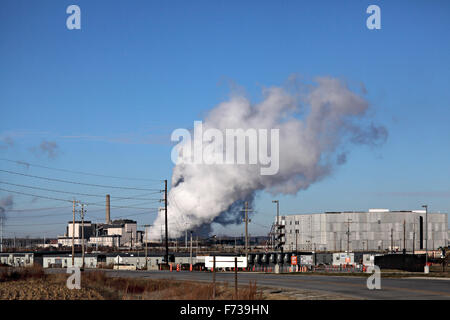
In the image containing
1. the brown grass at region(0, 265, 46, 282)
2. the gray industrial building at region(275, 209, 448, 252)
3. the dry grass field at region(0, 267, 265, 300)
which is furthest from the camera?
the gray industrial building at region(275, 209, 448, 252)

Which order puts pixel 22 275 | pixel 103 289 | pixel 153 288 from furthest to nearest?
pixel 22 275 < pixel 153 288 < pixel 103 289

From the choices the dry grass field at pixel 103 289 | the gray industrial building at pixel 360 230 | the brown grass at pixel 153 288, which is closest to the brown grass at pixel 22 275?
the dry grass field at pixel 103 289

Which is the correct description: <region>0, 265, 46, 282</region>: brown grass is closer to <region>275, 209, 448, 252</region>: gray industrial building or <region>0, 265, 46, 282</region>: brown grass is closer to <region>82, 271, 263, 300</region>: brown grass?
<region>82, 271, 263, 300</region>: brown grass

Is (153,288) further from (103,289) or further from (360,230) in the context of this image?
(360,230)

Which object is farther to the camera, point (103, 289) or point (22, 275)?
point (22, 275)

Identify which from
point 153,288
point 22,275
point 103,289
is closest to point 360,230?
point 22,275

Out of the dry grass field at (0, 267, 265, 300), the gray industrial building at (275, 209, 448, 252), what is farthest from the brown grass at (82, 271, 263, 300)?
the gray industrial building at (275, 209, 448, 252)

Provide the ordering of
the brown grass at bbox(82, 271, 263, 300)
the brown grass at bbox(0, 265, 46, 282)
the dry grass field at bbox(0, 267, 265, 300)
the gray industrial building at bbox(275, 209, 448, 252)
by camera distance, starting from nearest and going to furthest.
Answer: the dry grass field at bbox(0, 267, 265, 300) → the brown grass at bbox(82, 271, 263, 300) → the brown grass at bbox(0, 265, 46, 282) → the gray industrial building at bbox(275, 209, 448, 252)

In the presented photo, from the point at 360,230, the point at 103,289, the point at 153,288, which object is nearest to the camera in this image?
the point at 103,289

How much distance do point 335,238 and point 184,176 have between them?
60.3 meters

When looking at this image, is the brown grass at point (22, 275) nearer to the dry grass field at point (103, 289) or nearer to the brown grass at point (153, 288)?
the dry grass field at point (103, 289)
